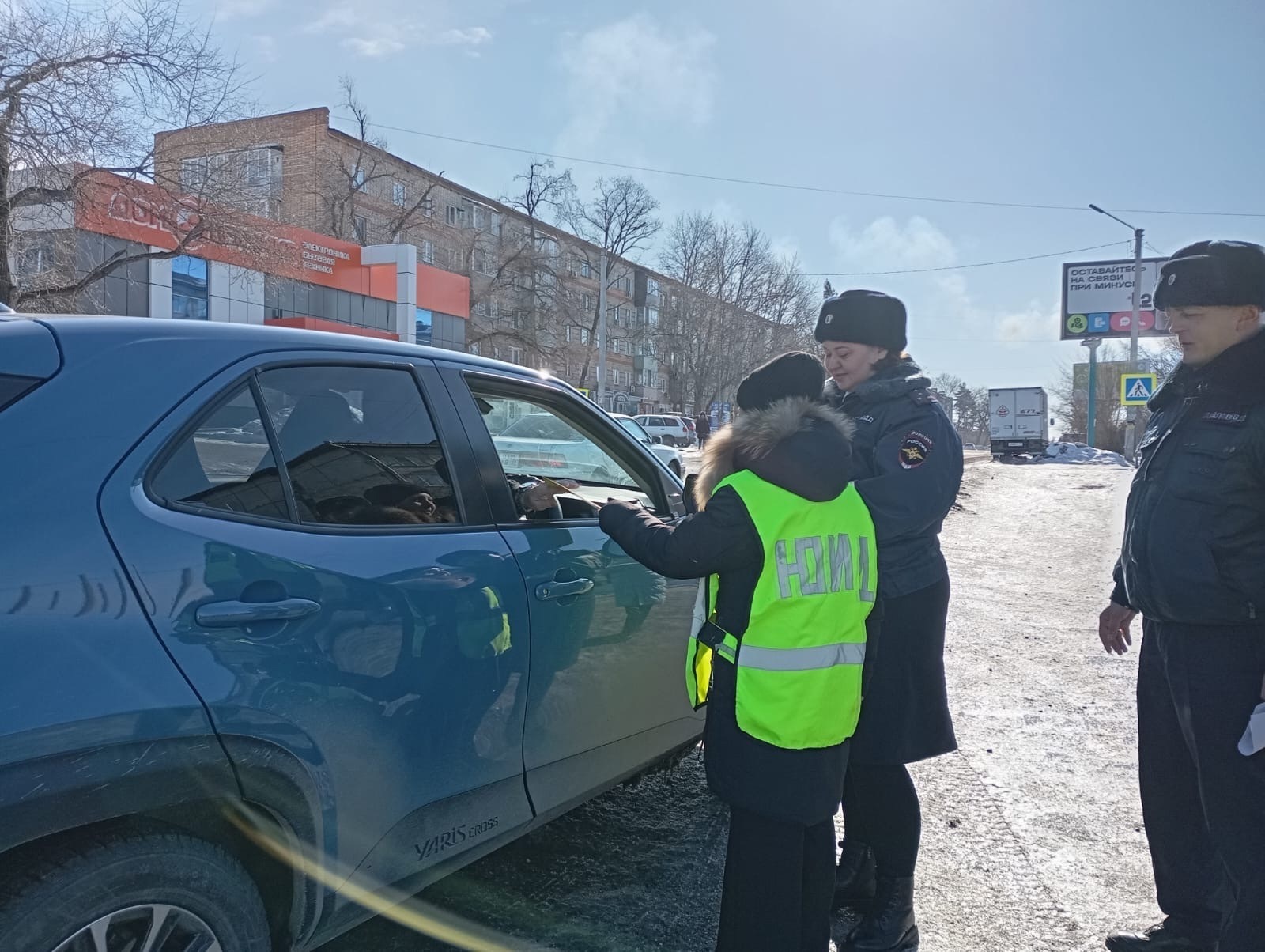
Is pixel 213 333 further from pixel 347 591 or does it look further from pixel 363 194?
pixel 363 194

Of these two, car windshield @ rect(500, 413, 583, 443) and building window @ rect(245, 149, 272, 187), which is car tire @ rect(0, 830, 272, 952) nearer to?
car windshield @ rect(500, 413, 583, 443)

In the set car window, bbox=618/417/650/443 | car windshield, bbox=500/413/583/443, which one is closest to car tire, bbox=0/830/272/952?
car windshield, bbox=500/413/583/443

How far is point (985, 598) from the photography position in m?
8.42

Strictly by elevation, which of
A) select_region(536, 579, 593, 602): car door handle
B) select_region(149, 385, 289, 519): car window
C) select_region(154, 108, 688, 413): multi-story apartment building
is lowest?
select_region(536, 579, 593, 602): car door handle

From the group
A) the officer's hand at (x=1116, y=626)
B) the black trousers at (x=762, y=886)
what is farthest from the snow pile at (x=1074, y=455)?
the black trousers at (x=762, y=886)

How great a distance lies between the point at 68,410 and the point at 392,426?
33.6 inches

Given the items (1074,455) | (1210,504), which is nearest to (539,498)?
(1210,504)

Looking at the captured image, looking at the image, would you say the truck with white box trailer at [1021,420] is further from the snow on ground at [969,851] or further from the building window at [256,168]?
the snow on ground at [969,851]

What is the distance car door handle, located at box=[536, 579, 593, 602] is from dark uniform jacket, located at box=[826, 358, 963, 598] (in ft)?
2.81

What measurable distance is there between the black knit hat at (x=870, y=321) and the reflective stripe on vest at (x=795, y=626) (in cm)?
82

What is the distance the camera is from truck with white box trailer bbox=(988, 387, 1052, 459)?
43062mm

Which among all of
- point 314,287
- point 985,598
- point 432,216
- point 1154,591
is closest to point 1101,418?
point 432,216

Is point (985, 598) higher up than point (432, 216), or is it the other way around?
point (432, 216)

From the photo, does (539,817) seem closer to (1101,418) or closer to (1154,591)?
(1154,591)
